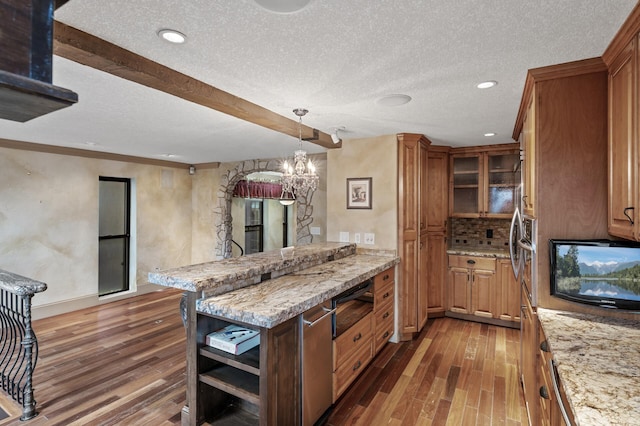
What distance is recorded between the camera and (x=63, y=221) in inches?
183

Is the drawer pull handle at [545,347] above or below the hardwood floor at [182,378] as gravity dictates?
above

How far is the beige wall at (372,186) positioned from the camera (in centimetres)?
363

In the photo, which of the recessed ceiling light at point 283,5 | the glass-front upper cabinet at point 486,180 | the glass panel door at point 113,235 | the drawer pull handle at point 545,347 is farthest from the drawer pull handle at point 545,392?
the glass panel door at point 113,235

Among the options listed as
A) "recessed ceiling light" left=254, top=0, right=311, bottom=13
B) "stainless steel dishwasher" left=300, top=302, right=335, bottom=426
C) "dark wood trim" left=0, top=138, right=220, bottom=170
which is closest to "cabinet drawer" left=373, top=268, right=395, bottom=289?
"stainless steel dishwasher" left=300, top=302, right=335, bottom=426

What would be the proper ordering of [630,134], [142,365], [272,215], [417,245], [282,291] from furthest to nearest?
[272,215]
[417,245]
[142,365]
[282,291]
[630,134]

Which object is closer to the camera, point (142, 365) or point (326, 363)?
point (326, 363)

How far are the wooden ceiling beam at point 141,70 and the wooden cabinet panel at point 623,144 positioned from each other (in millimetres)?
2199

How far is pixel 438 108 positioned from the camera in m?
2.66

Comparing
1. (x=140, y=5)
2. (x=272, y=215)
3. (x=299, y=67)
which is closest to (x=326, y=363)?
(x=299, y=67)

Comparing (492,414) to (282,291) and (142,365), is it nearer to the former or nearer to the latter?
(282,291)

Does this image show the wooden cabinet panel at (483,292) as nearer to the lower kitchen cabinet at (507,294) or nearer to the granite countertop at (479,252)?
the lower kitchen cabinet at (507,294)

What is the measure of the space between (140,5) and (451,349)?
3827 millimetres

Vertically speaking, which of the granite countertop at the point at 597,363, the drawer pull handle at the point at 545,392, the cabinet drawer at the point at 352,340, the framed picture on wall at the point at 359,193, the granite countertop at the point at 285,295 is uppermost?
the framed picture on wall at the point at 359,193

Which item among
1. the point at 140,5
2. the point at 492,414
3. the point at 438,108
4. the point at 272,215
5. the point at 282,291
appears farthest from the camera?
the point at 272,215
